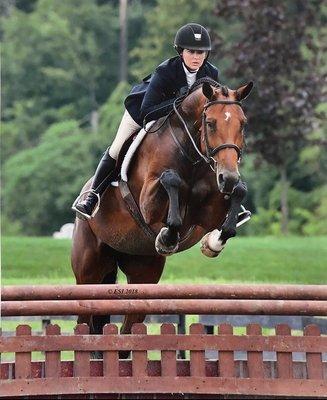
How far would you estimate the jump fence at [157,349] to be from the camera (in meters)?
6.45

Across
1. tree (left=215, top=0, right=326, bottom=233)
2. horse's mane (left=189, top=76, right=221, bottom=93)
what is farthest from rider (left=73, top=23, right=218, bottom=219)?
tree (left=215, top=0, right=326, bottom=233)

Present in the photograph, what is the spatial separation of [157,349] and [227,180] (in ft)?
3.81

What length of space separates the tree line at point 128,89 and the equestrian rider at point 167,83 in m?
10.2

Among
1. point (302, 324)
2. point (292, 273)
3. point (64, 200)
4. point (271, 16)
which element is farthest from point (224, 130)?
point (64, 200)

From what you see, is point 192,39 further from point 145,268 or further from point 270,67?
point 270,67

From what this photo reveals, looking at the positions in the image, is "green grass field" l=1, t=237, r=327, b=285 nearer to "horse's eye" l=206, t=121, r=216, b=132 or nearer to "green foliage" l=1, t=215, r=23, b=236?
"horse's eye" l=206, t=121, r=216, b=132

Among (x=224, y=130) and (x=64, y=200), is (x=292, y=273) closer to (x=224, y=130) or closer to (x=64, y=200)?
(x=224, y=130)

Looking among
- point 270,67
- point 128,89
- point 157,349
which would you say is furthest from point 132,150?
point 128,89

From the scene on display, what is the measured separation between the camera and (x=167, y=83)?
8102mm

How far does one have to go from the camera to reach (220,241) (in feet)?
25.1

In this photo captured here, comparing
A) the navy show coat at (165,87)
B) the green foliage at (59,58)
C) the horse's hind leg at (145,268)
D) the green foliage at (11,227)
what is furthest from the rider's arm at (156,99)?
the green foliage at (59,58)

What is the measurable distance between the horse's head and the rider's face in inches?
16.6

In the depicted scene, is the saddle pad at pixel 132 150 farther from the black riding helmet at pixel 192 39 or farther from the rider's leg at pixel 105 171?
the black riding helmet at pixel 192 39

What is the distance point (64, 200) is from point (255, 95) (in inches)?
875
